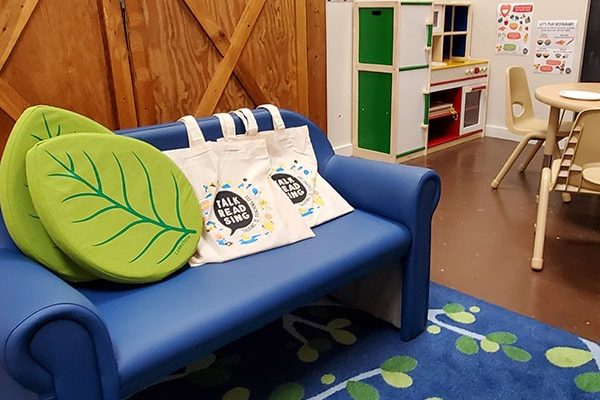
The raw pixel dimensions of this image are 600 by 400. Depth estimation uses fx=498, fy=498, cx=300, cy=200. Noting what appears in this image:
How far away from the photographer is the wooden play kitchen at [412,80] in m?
3.65

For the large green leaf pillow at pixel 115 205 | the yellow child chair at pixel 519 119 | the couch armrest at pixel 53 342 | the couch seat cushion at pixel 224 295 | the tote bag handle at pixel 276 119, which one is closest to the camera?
the couch armrest at pixel 53 342

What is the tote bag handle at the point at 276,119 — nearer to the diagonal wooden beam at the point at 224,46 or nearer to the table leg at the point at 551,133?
the diagonal wooden beam at the point at 224,46

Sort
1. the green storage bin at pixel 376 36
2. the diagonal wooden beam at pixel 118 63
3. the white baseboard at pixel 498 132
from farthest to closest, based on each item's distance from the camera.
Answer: the white baseboard at pixel 498 132
the green storage bin at pixel 376 36
the diagonal wooden beam at pixel 118 63

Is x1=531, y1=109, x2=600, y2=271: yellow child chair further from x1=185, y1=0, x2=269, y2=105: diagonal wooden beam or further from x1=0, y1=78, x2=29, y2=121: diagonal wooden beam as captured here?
x1=0, y1=78, x2=29, y2=121: diagonal wooden beam

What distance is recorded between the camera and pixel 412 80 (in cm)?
379

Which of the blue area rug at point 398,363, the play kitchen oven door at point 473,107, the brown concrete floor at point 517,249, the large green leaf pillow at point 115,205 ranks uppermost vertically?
the large green leaf pillow at point 115,205

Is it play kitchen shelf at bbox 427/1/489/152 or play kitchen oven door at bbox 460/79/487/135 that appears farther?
play kitchen oven door at bbox 460/79/487/135

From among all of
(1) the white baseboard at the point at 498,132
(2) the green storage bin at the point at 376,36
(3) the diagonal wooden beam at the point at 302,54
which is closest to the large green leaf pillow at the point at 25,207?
(3) the diagonal wooden beam at the point at 302,54

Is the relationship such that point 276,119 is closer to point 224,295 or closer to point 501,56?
point 224,295

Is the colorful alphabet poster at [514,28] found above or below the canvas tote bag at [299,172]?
above

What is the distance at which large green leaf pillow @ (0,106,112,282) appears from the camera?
125 centimetres

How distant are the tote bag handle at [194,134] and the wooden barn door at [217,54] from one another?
914 mm

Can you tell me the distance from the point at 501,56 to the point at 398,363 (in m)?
3.56

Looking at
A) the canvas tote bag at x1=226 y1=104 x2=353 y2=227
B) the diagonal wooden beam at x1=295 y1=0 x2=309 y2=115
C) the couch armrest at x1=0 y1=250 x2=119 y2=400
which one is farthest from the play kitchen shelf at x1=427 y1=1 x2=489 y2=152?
the couch armrest at x1=0 y1=250 x2=119 y2=400
